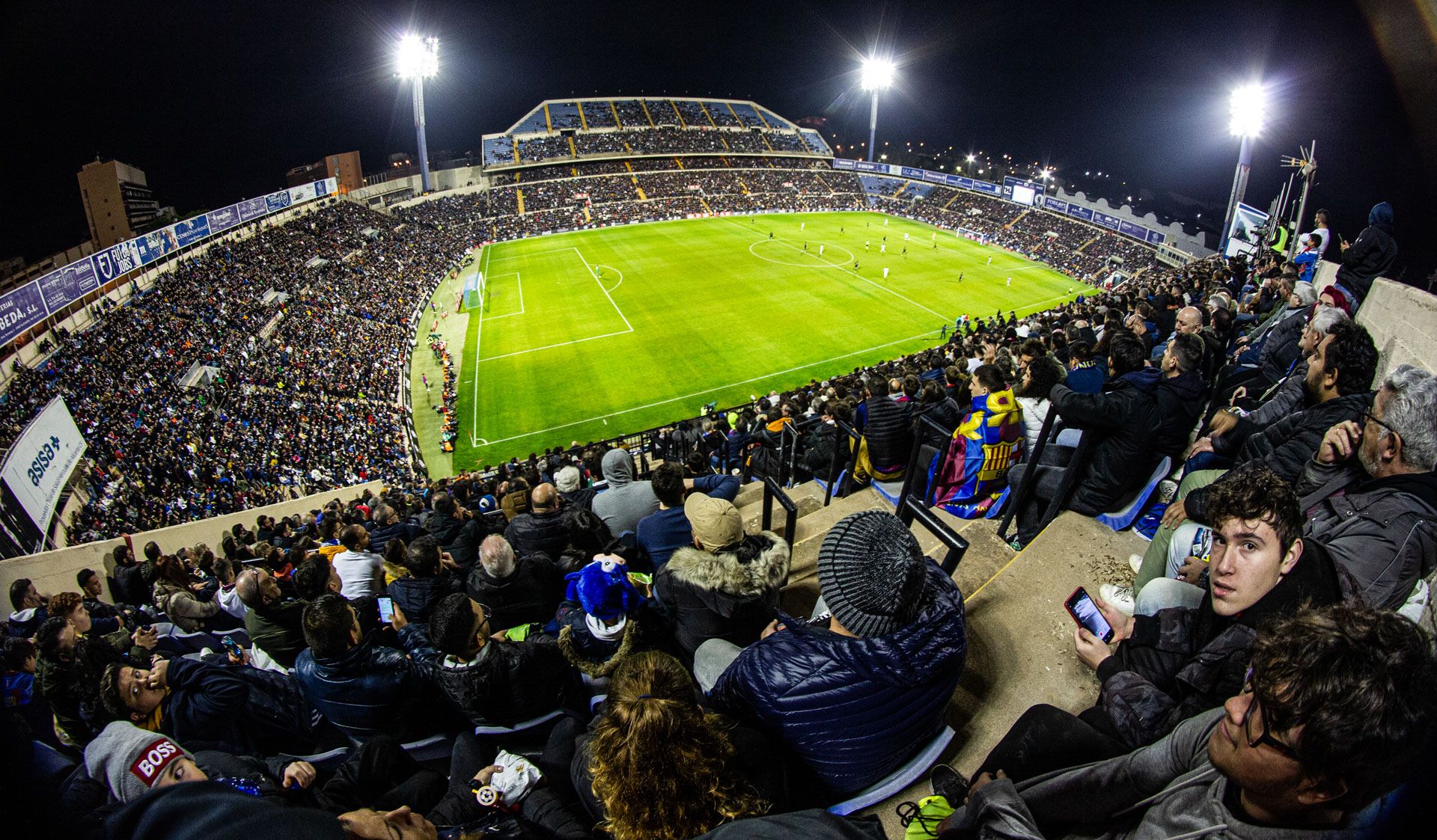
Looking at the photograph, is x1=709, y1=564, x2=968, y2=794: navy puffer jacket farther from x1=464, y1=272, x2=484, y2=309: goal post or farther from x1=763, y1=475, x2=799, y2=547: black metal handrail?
x1=464, y1=272, x2=484, y2=309: goal post

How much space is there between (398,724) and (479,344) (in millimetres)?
30021

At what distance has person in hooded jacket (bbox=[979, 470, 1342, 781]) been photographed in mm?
2504

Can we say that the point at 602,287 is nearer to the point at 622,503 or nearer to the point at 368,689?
the point at 622,503

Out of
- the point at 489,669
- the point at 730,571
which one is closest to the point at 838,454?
the point at 730,571

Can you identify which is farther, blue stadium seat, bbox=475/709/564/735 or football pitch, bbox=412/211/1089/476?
football pitch, bbox=412/211/1089/476

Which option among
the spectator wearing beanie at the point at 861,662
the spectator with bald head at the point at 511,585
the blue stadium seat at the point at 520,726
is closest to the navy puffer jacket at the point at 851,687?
the spectator wearing beanie at the point at 861,662

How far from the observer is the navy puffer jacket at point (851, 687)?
2441 millimetres

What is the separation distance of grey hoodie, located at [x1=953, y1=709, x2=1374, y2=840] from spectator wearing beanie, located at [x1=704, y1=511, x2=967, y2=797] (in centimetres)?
45

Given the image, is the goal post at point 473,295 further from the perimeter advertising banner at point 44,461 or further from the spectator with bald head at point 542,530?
the spectator with bald head at point 542,530

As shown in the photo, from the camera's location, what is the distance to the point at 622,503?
6.66 metres

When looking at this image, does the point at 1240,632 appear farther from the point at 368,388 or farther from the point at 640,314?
the point at 640,314

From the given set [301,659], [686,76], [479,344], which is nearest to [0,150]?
[479,344]

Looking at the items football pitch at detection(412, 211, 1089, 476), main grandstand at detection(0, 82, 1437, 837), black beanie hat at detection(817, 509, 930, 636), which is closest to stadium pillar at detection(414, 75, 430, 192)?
football pitch at detection(412, 211, 1089, 476)

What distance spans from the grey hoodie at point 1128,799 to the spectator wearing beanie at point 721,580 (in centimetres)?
167
